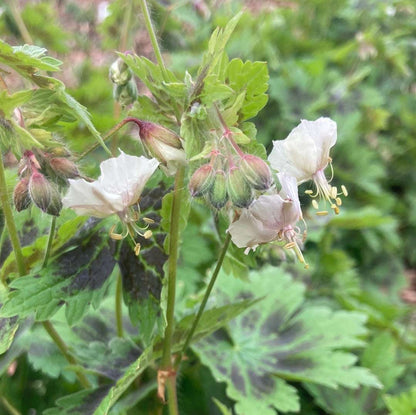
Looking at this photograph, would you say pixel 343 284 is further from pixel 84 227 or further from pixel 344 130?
pixel 84 227

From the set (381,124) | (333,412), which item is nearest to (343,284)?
(333,412)

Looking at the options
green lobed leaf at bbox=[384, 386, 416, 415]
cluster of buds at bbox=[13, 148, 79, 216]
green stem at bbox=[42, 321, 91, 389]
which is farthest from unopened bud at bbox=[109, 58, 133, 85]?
green lobed leaf at bbox=[384, 386, 416, 415]

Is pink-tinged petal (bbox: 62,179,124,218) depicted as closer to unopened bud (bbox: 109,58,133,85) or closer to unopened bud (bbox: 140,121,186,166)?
unopened bud (bbox: 140,121,186,166)

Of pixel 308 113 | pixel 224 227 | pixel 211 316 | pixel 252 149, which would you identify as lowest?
pixel 308 113

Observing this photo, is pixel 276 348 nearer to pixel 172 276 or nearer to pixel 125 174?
pixel 172 276

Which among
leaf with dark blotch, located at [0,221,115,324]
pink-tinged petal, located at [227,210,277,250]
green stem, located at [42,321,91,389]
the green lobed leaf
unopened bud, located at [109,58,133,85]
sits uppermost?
unopened bud, located at [109,58,133,85]

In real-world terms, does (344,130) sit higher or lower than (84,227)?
lower

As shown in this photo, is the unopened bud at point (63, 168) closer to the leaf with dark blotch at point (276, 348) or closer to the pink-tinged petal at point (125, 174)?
the pink-tinged petal at point (125, 174)
